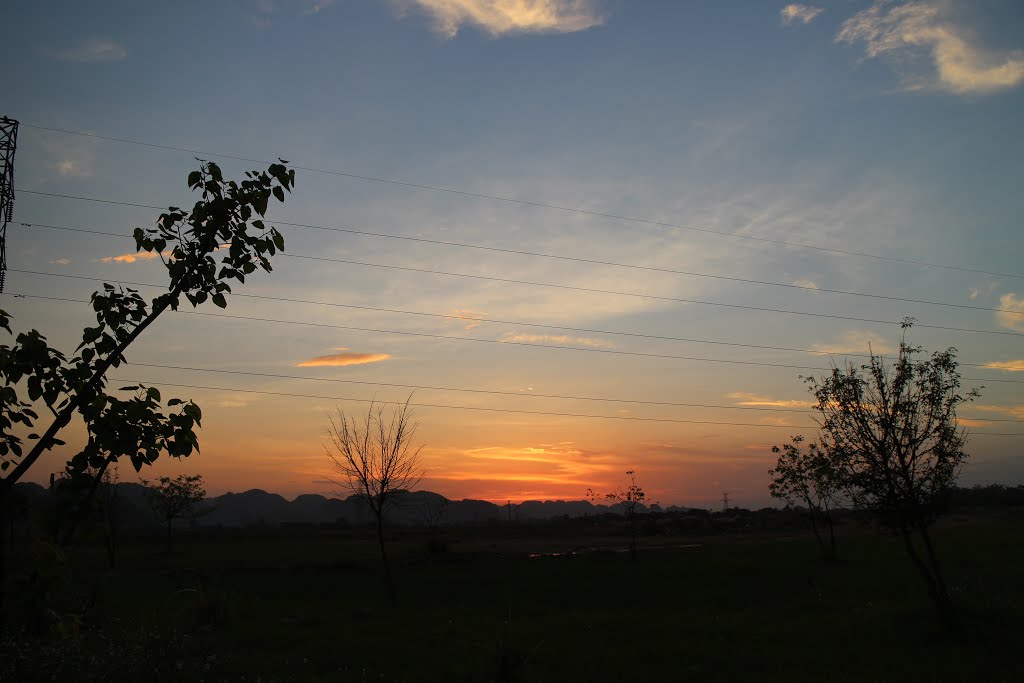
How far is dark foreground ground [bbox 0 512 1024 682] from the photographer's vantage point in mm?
10836

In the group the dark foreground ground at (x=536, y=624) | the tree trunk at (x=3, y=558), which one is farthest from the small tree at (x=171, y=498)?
the tree trunk at (x=3, y=558)

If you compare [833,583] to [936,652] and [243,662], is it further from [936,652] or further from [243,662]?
[243,662]

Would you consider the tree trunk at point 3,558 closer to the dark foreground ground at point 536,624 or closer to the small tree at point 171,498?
the dark foreground ground at point 536,624

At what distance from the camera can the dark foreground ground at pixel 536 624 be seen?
10.8 meters

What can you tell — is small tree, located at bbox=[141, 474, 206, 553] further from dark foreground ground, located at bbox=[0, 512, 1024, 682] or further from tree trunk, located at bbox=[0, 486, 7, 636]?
tree trunk, located at bbox=[0, 486, 7, 636]

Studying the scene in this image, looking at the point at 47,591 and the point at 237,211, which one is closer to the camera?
the point at 47,591

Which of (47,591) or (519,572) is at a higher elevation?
(47,591)

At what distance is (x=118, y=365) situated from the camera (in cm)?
427

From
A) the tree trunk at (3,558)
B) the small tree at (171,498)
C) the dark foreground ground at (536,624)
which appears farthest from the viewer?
the small tree at (171,498)

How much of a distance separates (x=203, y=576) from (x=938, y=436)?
42.5 meters

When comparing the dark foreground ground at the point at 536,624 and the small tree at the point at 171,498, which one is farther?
the small tree at the point at 171,498

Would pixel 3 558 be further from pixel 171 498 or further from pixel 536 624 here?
pixel 171 498

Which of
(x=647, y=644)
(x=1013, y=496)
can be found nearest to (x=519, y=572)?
(x=647, y=644)

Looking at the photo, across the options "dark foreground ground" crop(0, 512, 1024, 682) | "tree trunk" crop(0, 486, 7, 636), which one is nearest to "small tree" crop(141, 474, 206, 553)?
"dark foreground ground" crop(0, 512, 1024, 682)
